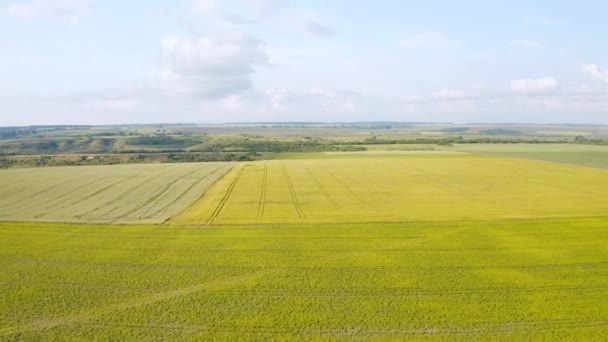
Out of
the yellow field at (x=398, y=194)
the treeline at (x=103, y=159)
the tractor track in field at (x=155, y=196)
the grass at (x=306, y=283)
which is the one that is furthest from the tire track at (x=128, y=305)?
the treeline at (x=103, y=159)

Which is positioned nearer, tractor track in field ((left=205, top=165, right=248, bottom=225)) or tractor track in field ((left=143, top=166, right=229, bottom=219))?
tractor track in field ((left=205, top=165, right=248, bottom=225))

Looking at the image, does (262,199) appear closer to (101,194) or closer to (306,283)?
(101,194)

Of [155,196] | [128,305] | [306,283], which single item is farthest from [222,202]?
[128,305]

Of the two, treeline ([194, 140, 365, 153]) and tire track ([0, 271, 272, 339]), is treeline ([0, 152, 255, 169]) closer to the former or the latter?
treeline ([194, 140, 365, 153])

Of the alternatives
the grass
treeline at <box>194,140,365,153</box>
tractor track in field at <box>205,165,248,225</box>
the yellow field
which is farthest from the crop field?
treeline at <box>194,140,365,153</box>

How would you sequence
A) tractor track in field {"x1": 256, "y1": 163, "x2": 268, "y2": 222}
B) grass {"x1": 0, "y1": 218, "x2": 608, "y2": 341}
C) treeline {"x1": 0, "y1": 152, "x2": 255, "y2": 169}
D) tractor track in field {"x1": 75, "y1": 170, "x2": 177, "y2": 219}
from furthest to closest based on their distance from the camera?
Answer: 1. treeline {"x1": 0, "y1": 152, "x2": 255, "y2": 169}
2. tractor track in field {"x1": 75, "y1": 170, "x2": 177, "y2": 219}
3. tractor track in field {"x1": 256, "y1": 163, "x2": 268, "y2": 222}
4. grass {"x1": 0, "y1": 218, "x2": 608, "y2": 341}

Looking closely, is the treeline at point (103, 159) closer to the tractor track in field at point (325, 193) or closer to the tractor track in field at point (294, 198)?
the tractor track in field at point (294, 198)

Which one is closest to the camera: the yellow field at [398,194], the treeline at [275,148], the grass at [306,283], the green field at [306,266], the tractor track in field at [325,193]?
the grass at [306,283]
